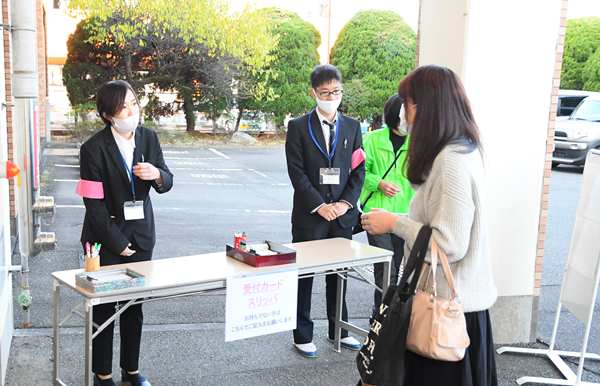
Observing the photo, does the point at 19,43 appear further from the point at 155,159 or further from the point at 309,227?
the point at 309,227

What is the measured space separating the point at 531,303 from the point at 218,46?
4652 mm

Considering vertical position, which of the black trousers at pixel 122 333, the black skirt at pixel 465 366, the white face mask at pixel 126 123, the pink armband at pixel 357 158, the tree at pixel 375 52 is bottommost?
the black trousers at pixel 122 333

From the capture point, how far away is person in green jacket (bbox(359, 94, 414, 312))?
4.14m

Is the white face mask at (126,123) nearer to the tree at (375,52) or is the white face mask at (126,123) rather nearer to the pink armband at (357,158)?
the pink armband at (357,158)

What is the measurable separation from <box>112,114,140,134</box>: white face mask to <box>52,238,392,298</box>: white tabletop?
0.67 m

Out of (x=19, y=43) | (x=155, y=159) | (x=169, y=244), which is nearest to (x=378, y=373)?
(x=155, y=159)

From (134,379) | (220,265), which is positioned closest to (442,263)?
(220,265)

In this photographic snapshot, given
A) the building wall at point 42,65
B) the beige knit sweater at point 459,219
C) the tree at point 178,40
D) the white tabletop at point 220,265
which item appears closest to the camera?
the beige knit sweater at point 459,219

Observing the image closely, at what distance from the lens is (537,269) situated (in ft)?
14.2

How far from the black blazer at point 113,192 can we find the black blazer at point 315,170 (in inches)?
34.3

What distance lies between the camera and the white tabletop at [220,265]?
2877 mm

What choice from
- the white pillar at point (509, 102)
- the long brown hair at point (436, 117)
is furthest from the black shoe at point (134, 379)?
the white pillar at point (509, 102)

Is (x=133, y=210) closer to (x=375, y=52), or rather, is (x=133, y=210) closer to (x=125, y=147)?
(x=125, y=147)

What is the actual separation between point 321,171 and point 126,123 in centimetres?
125
